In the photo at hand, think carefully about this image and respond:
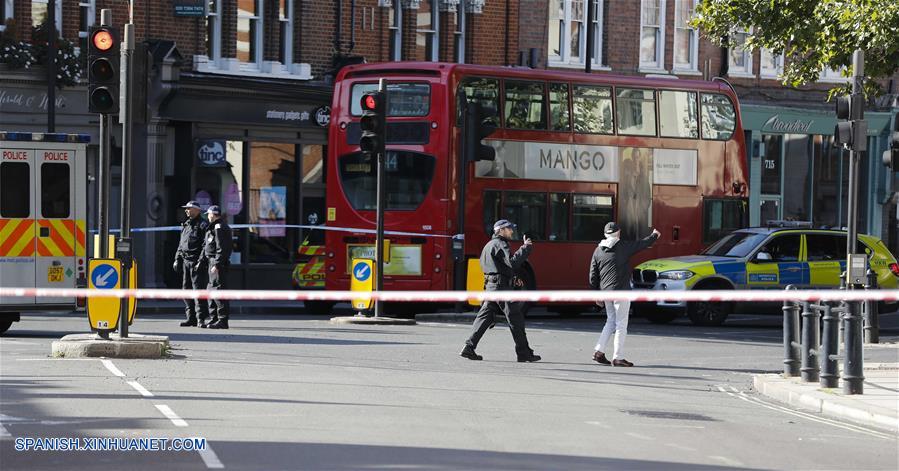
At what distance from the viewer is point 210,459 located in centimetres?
916

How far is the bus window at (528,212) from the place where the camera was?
86.3 feet

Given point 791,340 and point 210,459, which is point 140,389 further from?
point 791,340

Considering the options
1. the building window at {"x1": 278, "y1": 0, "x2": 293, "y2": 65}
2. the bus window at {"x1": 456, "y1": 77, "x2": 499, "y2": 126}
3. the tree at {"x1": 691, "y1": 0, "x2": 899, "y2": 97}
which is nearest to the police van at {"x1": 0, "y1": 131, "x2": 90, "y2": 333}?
the bus window at {"x1": 456, "y1": 77, "x2": 499, "y2": 126}

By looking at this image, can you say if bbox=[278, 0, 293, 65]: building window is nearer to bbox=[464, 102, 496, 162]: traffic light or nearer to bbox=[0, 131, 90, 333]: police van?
bbox=[464, 102, 496, 162]: traffic light

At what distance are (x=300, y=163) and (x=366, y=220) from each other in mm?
8695

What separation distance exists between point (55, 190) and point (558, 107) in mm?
9635

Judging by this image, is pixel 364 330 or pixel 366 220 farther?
pixel 366 220

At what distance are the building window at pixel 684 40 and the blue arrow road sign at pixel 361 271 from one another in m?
18.4

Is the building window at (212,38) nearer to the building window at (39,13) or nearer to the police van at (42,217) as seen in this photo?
the building window at (39,13)

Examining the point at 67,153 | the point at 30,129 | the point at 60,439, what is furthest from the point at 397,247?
the point at 60,439

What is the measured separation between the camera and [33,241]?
19.8 meters

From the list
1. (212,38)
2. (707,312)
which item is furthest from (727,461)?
(212,38)

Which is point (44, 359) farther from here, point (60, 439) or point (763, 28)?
point (763, 28)

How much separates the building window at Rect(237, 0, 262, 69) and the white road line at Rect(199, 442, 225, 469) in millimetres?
24457
